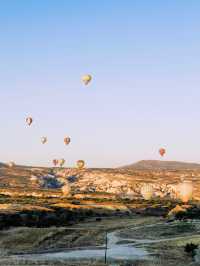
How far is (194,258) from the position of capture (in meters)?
52.3

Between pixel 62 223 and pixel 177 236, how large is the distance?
1378 inches

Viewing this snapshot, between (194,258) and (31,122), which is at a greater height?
(31,122)

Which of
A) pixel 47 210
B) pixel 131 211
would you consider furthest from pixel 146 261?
pixel 131 211

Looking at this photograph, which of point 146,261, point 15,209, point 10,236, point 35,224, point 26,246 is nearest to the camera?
point 146,261

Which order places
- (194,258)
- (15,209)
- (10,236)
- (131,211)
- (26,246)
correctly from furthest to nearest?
1. (131,211)
2. (15,209)
3. (10,236)
4. (26,246)
5. (194,258)

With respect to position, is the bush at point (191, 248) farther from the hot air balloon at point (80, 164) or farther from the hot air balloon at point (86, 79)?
the hot air balloon at point (80, 164)

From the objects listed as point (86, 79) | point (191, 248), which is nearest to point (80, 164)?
point (86, 79)

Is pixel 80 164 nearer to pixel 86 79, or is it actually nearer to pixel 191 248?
pixel 86 79

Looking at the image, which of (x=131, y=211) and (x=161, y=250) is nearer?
(x=161, y=250)

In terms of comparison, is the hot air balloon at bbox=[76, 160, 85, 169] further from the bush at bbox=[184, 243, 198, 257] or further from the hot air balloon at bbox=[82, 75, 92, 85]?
the bush at bbox=[184, 243, 198, 257]

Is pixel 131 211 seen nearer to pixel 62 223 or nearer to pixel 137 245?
pixel 62 223

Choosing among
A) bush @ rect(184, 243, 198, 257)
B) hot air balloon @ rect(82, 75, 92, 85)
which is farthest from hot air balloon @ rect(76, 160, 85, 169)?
bush @ rect(184, 243, 198, 257)

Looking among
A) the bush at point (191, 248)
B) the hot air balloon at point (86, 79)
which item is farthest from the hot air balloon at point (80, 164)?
the bush at point (191, 248)

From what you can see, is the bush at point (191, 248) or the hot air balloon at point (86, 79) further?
the hot air balloon at point (86, 79)
